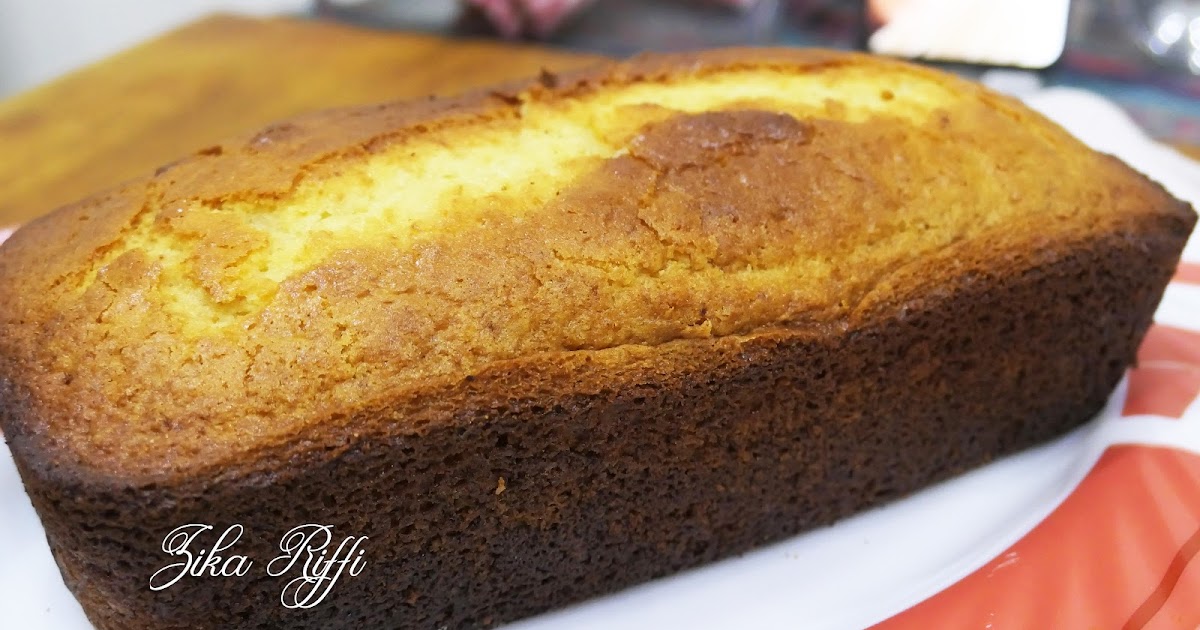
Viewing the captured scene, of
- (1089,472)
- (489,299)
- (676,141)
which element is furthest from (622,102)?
(1089,472)

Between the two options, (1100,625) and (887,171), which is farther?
Result: (887,171)

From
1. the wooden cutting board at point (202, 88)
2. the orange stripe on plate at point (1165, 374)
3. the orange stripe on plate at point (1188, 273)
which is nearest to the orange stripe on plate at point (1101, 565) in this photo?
the orange stripe on plate at point (1165, 374)

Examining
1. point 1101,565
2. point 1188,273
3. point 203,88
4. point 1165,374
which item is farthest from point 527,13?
point 1101,565

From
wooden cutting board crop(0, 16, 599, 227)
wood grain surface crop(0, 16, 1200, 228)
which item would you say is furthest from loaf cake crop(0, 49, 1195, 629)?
wooden cutting board crop(0, 16, 599, 227)

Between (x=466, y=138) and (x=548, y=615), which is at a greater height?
(x=466, y=138)

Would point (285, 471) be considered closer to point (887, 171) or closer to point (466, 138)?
point (466, 138)

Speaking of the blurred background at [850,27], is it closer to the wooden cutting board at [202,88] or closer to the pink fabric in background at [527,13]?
the pink fabric in background at [527,13]

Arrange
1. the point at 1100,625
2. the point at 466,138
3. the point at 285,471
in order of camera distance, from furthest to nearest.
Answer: the point at 466,138 → the point at 1100,625 → the point at 285,471
